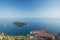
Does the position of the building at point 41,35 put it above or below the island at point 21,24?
below

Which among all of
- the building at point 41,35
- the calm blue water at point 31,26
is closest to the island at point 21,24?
the calm blue water at point 31,26

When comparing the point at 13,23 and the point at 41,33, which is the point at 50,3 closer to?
the point at 41,33

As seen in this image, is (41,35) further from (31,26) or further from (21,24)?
(21,24)

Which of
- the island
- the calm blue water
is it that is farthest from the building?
the island

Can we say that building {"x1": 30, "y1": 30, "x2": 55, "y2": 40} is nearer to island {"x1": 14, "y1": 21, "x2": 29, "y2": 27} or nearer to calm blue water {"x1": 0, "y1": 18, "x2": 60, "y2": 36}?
calm blue water {"x1": 0, "y1": 18, "x2": 60, "y2": 36}

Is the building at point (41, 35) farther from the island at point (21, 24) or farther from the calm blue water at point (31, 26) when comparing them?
the island at point (21, 24)

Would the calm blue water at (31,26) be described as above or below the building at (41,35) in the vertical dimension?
above

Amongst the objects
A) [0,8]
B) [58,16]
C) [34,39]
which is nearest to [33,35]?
[34,39]

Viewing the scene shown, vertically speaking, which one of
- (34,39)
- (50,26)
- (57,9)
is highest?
(57,9)

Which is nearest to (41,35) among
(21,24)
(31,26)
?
(31,26)
